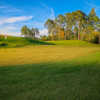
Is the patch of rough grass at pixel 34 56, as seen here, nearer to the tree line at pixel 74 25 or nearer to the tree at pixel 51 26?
the tree line at pixel 74 25

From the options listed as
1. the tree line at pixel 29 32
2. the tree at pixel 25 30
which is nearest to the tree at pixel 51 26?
the tree line at pixel 29 32

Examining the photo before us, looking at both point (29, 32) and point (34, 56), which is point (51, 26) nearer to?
point (29, 32)

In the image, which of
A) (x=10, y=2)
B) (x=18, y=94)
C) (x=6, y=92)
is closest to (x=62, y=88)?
(x=18, y=94)

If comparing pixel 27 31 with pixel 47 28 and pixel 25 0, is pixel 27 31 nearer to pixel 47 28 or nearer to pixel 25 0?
pixel 47 28

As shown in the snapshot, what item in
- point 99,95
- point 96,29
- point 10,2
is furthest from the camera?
point 96,29

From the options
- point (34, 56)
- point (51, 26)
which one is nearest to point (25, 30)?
point (51, 26)

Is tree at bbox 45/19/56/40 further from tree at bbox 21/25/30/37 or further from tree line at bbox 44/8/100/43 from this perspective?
tree at bbox 21/25/30/37

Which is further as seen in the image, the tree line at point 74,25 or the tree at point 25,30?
the tree at point 25,30

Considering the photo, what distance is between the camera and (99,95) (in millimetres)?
1282

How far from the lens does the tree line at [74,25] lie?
36.6 meters

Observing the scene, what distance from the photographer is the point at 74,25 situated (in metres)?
41.4

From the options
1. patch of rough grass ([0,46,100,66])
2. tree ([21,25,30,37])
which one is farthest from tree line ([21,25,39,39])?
patch of rough grass ([0,46,100,66])

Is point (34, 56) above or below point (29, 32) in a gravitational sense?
below

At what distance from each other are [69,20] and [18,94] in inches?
1721
